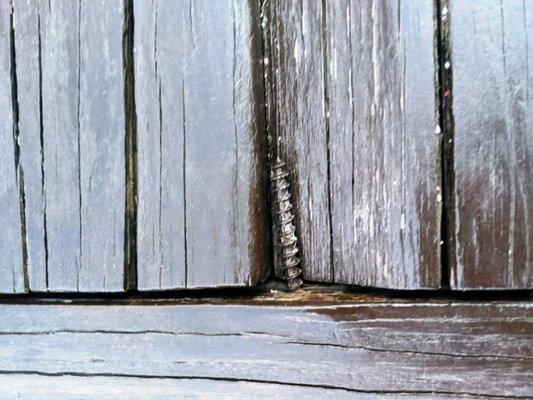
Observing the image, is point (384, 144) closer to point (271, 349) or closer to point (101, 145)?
point (271, 349)

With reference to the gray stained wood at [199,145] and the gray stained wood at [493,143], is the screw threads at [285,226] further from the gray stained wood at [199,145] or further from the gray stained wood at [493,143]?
the gray stained wood at [493,143]

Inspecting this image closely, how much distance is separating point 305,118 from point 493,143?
39cm

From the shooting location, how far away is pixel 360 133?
44.4 inches

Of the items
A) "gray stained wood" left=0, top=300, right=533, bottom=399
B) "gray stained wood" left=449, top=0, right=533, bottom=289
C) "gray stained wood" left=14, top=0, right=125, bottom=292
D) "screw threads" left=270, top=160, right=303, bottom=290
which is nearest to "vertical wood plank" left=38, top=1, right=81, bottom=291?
"gray stained wood" left=14, top=0, right=125, bottom=292

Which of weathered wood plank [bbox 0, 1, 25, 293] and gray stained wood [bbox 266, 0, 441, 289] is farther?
weathered wood plank [bbox 0, 1, 25, 293]

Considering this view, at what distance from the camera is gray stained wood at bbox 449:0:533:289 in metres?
1.05

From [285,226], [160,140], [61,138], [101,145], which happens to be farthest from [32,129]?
[285,226]

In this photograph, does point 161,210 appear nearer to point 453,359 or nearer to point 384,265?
point 384,265

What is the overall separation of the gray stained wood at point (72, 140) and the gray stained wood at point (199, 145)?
0.07 m

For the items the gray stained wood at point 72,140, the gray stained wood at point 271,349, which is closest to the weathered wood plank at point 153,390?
the gray stained wood at point 271,349

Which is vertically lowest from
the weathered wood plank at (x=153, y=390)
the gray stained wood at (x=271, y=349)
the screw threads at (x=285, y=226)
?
the weathered wood plank at (x=153, y=390)

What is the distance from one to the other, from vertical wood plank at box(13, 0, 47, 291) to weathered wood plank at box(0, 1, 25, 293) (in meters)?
0.02

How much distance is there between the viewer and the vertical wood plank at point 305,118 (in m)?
1.15

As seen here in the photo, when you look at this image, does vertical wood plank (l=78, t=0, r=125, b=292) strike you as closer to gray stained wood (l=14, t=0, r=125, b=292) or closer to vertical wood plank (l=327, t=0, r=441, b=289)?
gray stained wood (l=14, t=0, r=125, b=292)
